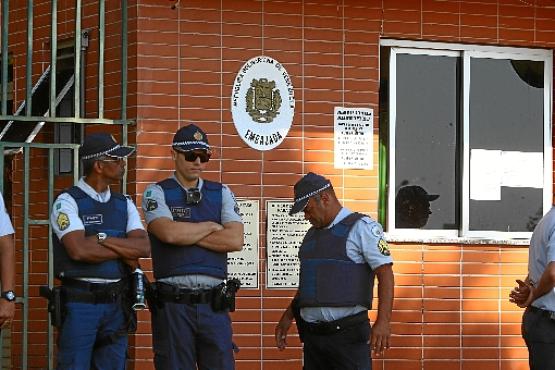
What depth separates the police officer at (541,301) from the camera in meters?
8.14

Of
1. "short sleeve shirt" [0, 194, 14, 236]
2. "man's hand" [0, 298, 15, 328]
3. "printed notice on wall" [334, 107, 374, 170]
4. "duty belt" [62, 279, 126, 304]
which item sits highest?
"printed notice on wall" [334, 107, 374, 170]

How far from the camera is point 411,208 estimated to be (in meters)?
10.9

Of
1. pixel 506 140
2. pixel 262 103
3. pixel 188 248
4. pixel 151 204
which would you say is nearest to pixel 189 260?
pixel 188 248

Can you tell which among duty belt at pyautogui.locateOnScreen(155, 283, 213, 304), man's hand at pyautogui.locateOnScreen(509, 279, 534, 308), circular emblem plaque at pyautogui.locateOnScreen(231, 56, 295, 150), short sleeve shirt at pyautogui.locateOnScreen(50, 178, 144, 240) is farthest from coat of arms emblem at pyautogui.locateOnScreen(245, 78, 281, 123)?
man's hand at pyautogui.locateOnScreen(509, 279, 534, 308)

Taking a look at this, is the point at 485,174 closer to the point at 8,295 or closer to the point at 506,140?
the point at 506,140

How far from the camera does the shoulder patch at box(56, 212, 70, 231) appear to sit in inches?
314

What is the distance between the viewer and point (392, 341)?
10703 mm

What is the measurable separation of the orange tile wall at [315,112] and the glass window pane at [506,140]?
257mm

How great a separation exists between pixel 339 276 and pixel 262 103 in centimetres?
258

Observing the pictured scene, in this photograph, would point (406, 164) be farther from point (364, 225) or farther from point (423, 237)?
point (364, 225)

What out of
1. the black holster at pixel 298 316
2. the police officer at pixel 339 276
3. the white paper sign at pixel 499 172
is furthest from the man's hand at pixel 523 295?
the white paper sign at pixel 499 172

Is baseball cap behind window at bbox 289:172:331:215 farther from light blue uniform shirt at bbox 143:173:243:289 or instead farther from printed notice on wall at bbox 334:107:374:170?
printed notice on wall at bbox 334:107:374:170

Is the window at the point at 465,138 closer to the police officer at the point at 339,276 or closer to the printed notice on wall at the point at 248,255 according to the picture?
the printed notice on wall at the point at 248,255

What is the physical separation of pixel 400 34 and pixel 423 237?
1658mm
